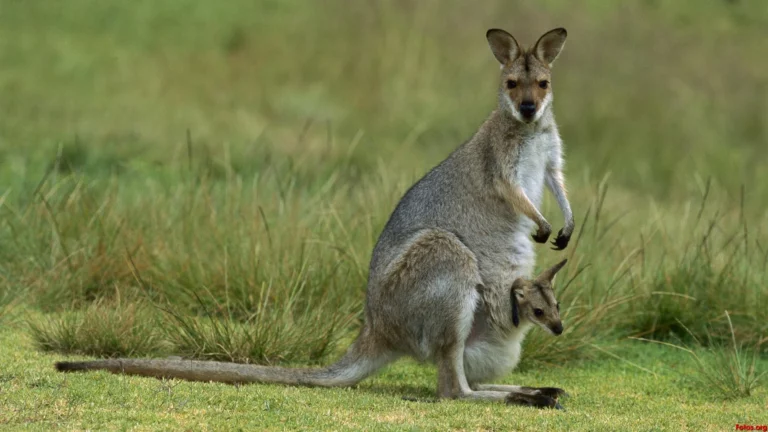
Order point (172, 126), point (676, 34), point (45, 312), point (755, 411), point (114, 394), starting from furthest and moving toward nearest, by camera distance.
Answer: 1. point (676, 34)
2. point (172, 126)
3. point (45, 312)
4. point (755, 411)
5. point (114, 394)

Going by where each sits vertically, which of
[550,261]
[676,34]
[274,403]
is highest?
[676,34]

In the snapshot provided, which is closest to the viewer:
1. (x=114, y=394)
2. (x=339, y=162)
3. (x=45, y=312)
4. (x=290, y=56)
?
(x=114, y=394)

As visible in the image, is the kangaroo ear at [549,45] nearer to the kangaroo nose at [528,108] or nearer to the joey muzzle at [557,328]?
the kangaroo nose at [528,108]

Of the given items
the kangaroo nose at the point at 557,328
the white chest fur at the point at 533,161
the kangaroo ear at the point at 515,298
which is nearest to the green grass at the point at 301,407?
the kangaroo nose at the point at 557,328

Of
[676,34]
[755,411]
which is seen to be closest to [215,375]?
[755,411]

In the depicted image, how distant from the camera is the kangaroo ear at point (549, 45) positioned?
6.52 meters

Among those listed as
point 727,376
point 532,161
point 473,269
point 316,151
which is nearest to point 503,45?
point 532,161

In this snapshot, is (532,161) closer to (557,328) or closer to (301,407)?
(557,328)

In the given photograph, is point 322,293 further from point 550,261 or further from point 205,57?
point 205,57

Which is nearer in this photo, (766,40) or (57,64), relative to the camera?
(57,64)

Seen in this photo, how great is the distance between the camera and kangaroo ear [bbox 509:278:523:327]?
20.0ft

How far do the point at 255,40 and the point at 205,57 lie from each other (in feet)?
2.97

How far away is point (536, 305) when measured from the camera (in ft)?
19.9

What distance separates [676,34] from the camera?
18766 millimetres
